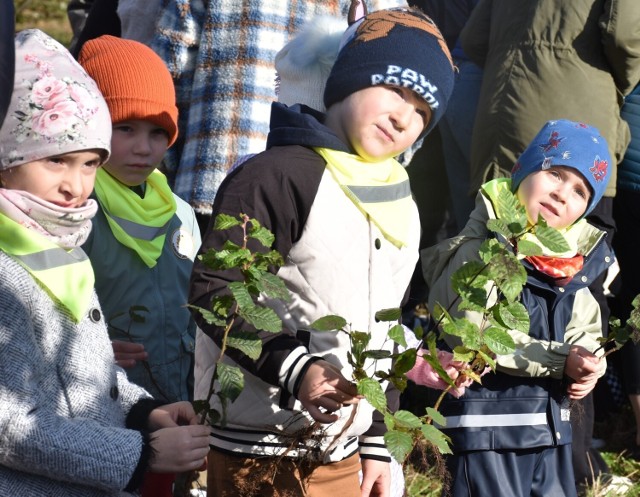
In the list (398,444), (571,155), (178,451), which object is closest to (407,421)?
(398,444)

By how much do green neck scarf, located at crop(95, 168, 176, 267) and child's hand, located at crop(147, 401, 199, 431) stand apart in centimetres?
85

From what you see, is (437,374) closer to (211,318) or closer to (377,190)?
(377,190)

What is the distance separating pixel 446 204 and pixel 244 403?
11.5 feet

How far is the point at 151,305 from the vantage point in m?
3.16

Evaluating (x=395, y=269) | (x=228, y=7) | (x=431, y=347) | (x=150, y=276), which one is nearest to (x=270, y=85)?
(x=228, y=7)

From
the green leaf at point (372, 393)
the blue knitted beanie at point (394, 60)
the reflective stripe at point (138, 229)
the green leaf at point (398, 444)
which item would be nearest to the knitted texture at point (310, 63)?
the blue knitted beanie at point (394, 60)

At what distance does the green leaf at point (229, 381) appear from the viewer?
2.11 meters

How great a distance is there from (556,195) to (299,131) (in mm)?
1179

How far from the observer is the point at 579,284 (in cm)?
355

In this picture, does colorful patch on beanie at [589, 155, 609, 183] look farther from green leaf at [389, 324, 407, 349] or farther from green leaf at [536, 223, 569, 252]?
green leaf at [389, 324, 407, 349]

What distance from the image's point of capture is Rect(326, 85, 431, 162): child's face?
9.01ft

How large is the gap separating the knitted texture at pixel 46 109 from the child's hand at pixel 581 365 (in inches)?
66.7

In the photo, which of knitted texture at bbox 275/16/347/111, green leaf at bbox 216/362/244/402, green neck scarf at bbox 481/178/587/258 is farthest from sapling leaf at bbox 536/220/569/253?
green neck scarf at bbox 481/178/587/258

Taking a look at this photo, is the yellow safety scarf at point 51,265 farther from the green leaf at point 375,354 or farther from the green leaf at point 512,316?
the green leaf at point 512,316
